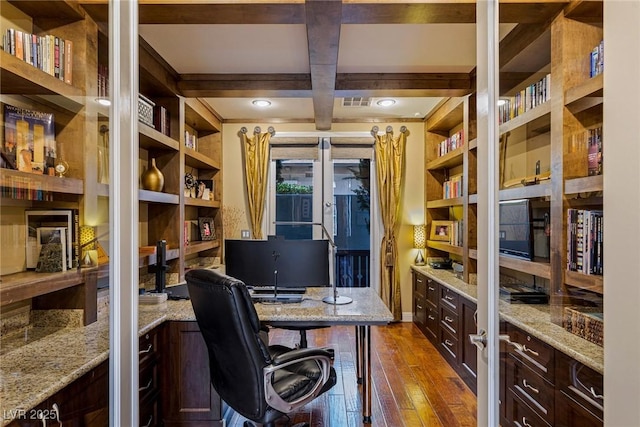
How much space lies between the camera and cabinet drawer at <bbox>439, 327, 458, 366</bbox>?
3.27 meters

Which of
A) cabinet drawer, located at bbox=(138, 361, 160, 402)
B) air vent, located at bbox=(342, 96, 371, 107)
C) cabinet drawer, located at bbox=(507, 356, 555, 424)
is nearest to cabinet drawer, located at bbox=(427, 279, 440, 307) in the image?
cabinet drawer, located at bbox=(507, 356, 555, 424)

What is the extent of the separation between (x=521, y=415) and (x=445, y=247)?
8.21ft

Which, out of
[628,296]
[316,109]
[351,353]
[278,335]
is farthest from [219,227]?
[628,296]

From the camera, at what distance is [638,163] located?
747 millimetres

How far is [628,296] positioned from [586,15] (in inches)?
53.2

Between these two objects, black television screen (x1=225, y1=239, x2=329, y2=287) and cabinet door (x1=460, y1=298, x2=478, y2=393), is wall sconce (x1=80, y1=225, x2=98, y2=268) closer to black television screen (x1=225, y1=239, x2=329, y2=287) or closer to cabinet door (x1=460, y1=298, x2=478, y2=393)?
black television screen (x1=225, y1=239, x2=329, y2=287)

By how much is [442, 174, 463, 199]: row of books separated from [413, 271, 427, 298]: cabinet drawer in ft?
3.43

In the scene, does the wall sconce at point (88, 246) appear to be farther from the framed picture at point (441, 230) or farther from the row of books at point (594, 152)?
the framed picture at point (441, 230)

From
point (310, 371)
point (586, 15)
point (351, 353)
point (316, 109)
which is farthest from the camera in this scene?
point (316, 109)

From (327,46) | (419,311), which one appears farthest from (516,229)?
(419,311)

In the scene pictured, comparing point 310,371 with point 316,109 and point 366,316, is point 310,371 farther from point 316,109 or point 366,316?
point 316,109

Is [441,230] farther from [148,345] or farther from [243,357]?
[148,345]

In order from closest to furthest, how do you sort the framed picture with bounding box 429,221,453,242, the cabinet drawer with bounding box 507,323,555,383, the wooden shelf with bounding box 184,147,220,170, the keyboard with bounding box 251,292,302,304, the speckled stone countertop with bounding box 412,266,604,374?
the speckled stone countertop with bounding box 412,266,604,374
the cabinet drawer with bounding box 507,323,555,383
the keyboard with bounding box 251,292,302,304
the wooden shelf with bounding box 184,147,220,170
the framed picture with bounding box 429,221,453,242

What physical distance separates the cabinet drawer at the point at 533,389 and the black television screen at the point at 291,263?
140 cm
